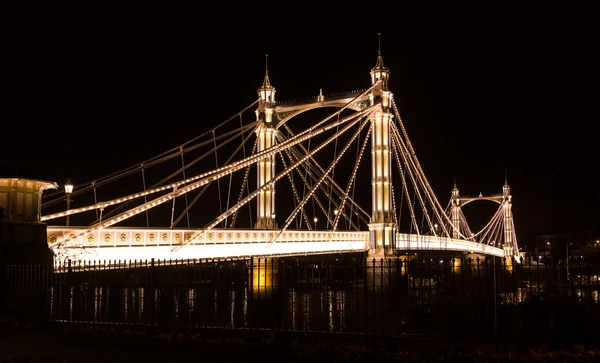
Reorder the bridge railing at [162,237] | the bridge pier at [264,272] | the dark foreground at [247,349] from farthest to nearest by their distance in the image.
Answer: the bridge railing at [162,237]
the bridge pier at [264,272]
the dark foreground at [247,349]

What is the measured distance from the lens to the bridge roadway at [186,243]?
18.1m

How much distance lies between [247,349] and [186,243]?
11933 millimetres

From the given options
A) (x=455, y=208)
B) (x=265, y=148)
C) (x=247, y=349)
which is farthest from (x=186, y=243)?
(x=455, y=208)

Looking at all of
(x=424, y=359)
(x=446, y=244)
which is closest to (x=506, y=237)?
(x=446, y=244)

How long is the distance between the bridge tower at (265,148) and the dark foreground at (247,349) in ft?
79.4

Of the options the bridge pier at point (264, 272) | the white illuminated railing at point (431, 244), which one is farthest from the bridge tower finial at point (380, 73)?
the bridge pier at point (264, 272)

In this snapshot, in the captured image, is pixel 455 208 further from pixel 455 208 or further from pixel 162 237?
pixel 162 237

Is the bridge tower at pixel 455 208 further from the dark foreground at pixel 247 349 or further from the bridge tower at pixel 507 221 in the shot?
the dark foreground at pixel 247 349

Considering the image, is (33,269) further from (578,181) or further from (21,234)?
(578,181)

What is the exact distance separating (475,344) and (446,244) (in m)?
42.2

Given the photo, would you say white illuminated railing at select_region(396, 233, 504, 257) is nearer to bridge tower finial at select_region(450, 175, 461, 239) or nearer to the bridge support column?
bridge tower finial at select_region(450, 175, 461, 239)

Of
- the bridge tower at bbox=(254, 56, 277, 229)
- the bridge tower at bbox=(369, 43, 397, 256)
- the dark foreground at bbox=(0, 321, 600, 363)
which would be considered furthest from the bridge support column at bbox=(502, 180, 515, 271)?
the dark foreground at bbox=(0, 321, 600, 363)

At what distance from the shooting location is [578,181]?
374 inches

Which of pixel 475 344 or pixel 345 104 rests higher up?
pixel 345 104
